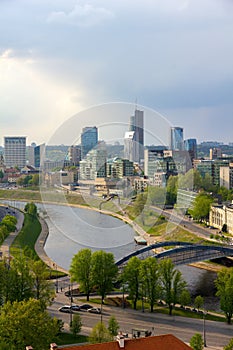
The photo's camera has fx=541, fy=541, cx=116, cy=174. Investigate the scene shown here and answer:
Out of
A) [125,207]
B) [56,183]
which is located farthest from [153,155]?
[56,183]

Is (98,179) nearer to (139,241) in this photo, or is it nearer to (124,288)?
(139,241)

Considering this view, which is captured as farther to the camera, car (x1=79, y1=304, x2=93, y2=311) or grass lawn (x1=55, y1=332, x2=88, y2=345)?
car (x1=79, y1=304, x2=93, y2=311)


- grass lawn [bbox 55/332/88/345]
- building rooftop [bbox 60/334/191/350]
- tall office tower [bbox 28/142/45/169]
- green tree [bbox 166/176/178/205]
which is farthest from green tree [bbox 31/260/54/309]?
tall office tower [bbox 28/142/45/169]

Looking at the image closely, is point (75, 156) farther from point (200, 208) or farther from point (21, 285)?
point (21, 285)

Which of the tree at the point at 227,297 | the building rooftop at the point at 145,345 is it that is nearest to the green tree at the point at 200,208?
the tree at the point at 227,297

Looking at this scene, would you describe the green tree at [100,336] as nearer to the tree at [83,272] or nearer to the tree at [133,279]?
the tree at [133,279]

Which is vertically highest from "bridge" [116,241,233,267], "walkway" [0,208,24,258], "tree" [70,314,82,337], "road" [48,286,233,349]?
"bridge" [116,241,233,267]

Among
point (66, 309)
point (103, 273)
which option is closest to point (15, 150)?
point (103, 273)

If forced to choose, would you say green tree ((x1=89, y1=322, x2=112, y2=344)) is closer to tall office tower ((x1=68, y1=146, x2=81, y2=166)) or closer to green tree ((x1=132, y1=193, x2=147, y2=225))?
green tree ((x1=132, y1=193, x2=147, y2=225))
